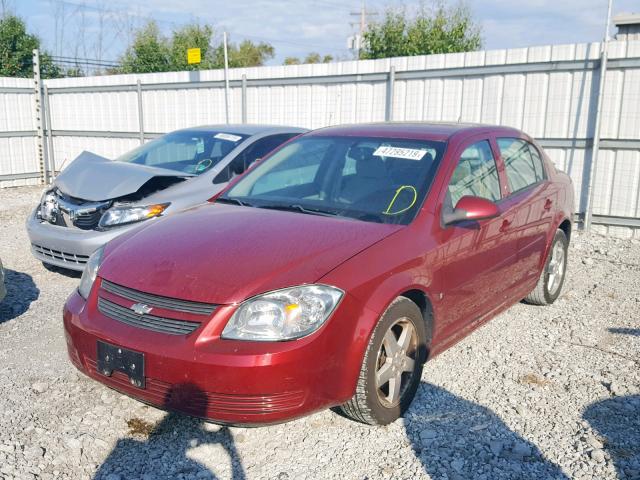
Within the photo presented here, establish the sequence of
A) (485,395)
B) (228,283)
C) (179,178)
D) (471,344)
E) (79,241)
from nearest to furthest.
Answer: (228,283) → (485,395) → (471,344) → (79,241) → (179,178)

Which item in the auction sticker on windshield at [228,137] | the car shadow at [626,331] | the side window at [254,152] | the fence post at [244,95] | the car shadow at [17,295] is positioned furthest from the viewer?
the fence post at [244,95]

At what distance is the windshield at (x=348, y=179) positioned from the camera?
146 inches

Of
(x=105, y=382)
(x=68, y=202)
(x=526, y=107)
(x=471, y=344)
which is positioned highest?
(x=526, y=107)

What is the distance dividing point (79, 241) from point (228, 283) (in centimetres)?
295

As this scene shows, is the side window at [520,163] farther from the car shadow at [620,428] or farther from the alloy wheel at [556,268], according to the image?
the car shadow at [620,428]

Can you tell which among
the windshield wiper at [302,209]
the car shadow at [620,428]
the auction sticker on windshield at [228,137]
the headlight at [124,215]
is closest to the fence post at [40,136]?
the auction sticker on windshield at [228,137]

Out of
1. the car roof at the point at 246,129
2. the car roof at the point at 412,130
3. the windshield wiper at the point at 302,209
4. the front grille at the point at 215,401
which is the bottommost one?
the front grille at the point at 215,401

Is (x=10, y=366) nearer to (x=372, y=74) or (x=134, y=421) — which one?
(x=134, y=421)

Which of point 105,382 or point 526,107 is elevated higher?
point 526,107

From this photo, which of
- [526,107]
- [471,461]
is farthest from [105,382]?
[526,107]

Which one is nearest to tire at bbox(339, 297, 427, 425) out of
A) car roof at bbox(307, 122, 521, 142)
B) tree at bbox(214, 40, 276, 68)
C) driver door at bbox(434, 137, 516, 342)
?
driver door at bbox(434, 137, 516, 342)

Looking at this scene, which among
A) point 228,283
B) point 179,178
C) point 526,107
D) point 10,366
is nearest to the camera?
point 228,283

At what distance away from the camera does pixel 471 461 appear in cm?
304

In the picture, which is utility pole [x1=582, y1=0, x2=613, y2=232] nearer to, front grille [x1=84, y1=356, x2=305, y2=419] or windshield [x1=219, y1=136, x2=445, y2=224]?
windshield [x1=219, y1=136, x2=445, y2=224]
